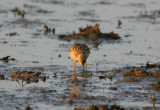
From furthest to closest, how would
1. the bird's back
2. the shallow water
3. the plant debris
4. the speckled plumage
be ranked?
1. the plant debris
2. the bird's back
3. the speckled plumage
4. the shallow water

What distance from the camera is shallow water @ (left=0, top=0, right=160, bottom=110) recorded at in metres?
10.8

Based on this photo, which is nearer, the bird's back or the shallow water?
the shallow water

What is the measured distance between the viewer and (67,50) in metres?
17.1

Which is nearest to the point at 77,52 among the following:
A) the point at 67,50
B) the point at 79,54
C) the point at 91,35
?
the point at 79,54

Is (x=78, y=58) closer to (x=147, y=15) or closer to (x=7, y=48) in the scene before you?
(x=7, y=48)

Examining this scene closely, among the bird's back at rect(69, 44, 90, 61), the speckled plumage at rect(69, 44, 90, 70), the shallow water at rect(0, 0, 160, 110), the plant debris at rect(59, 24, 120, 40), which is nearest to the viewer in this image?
the shallow water at rect(0, 0, 160, 110)

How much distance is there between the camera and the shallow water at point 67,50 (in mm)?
10797

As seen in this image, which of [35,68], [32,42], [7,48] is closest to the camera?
[35,68]

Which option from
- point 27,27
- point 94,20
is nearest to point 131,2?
point 94,20

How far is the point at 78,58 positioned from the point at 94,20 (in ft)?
34.7

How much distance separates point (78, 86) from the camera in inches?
473

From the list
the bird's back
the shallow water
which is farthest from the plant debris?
the bird's back

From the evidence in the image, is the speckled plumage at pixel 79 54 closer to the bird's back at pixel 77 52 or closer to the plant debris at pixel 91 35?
the bird's back at pixel 77 52

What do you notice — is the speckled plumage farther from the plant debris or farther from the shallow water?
the plant debris
